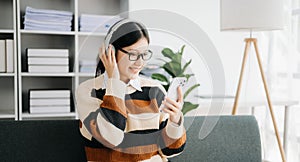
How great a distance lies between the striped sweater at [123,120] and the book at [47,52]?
1643mm

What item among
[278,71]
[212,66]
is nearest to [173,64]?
[212,66]

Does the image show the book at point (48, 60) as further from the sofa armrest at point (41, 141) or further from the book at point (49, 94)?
the sofa armrest at point (41, 141)

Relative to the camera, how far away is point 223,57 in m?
3.46

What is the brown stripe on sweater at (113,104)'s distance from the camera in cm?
135

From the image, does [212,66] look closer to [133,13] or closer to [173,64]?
[173,64]

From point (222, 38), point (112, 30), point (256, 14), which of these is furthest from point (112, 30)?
point (222, 38)

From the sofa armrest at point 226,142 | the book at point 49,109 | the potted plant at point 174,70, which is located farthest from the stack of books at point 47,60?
the potted plant at point 174,70

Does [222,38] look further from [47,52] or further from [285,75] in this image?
[47,52]

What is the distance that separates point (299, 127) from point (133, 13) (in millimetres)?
1967

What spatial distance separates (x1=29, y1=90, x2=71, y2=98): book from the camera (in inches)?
116

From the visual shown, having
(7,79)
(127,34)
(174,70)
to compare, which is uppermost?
(127,34)

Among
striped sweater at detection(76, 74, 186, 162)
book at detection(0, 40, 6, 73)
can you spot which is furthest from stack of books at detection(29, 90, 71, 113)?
striped sweater at detection(76, 74, 186, 162)

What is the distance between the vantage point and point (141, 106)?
141 cm

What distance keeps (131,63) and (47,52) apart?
1.74 m
